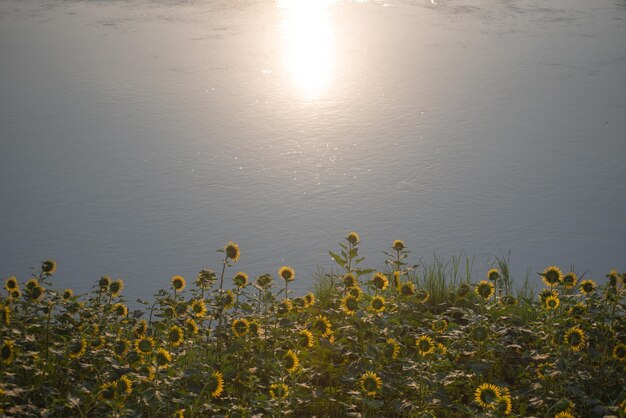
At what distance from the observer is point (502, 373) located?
2.45 meters

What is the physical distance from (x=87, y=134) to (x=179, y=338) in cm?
271

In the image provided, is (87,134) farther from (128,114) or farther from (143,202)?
(143,202)

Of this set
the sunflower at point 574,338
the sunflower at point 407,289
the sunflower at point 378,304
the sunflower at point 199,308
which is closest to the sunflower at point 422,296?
the sunflower at point 407,289

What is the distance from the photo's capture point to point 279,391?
1.96 m

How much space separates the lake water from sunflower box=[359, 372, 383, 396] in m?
1.15

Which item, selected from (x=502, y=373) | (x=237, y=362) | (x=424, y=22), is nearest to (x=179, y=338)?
(x=237, y=362)

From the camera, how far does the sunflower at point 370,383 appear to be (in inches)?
78.9

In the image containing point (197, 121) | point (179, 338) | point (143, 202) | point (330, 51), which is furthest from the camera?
point (330, 51)

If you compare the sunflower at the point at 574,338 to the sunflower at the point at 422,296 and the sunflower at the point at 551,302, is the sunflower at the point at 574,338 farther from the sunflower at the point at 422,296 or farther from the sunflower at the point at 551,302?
the sunflower at the point at 422,296

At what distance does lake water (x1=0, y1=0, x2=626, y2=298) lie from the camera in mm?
3422

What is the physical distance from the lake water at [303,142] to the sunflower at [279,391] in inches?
42.9

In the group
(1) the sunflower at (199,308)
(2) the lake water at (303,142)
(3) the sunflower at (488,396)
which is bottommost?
(3) the sunflower at (488,396)

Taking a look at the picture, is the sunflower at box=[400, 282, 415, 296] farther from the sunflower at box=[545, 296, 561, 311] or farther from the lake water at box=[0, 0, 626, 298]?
the lake water at box=[0, 0, 626, 298]

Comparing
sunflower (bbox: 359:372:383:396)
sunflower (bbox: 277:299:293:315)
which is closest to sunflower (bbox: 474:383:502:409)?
sunflower (bbox: 359:372:383:396)
